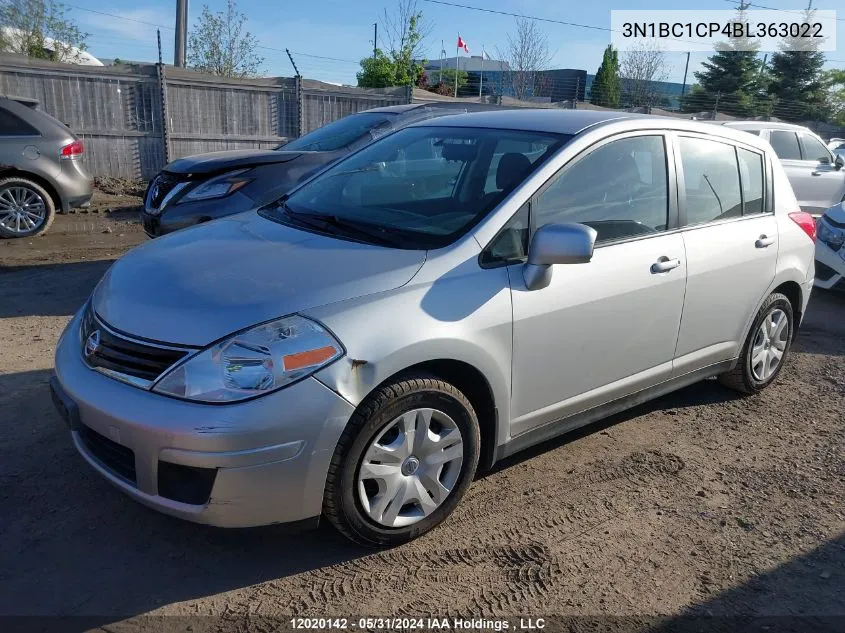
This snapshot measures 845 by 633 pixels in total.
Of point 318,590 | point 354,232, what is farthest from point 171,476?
point 354,232

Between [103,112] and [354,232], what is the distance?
434 inches

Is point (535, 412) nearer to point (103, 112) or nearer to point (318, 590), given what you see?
point (318, 590)

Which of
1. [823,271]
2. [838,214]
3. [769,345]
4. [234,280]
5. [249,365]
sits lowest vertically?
[823,271]

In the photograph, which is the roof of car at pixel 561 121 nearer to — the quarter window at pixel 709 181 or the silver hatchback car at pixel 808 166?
the quarter window at pixel 709 181

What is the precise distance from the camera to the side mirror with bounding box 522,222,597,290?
3.09 meters

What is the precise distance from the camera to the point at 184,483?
267cm

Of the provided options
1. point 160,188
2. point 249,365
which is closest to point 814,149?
point 160,188

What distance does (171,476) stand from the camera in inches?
105

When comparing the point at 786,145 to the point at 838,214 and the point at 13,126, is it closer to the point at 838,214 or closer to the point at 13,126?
the point at 838,214

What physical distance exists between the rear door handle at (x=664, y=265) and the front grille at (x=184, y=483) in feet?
8.03

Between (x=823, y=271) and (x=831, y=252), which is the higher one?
(x=831, y=252)

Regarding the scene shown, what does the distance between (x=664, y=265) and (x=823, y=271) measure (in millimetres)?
5197

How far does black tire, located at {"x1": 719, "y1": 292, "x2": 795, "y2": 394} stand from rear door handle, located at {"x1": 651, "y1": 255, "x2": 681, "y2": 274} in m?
1.16

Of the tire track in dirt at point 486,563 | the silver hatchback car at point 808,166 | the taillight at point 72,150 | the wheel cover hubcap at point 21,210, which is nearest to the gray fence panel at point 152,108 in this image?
the taillight at point 72,150
